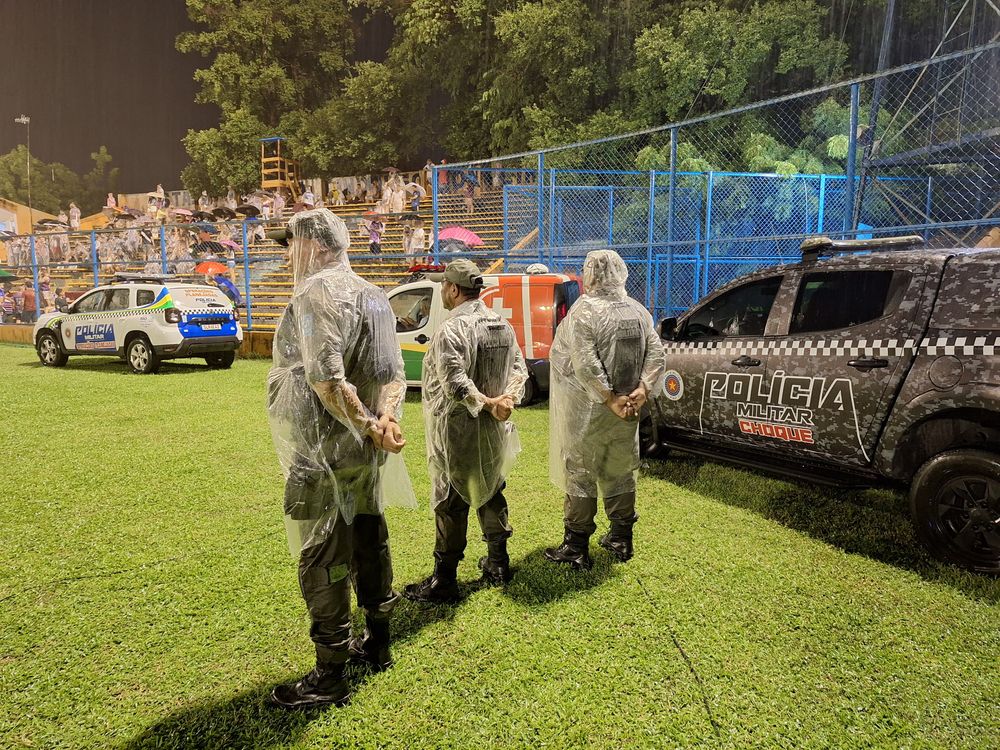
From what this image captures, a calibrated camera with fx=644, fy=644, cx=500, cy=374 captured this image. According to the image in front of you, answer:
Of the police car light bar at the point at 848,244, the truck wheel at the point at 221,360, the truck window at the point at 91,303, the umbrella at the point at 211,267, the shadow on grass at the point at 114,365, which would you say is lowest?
the shadow on grass at the point at 114,365

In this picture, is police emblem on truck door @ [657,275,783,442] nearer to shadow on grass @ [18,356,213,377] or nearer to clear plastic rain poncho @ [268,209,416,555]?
clear plastic rain poncho @ [268,209,416,555]

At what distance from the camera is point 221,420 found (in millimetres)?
7164

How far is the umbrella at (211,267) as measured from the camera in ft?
49.8

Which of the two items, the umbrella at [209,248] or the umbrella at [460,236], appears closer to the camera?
the umbrella at [460,236]

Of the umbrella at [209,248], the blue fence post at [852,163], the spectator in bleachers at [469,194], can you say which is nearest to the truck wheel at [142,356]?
the umbrella at [209,248]

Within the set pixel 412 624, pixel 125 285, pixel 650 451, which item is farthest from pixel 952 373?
pixel 125 285

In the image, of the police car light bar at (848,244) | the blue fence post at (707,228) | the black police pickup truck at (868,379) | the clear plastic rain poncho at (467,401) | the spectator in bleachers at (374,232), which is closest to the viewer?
the clear plastic rain poncho at (467,401)

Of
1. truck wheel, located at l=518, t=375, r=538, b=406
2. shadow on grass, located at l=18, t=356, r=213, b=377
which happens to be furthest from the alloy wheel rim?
shadow on grass, located at l=18, t=356, r=213, b=377

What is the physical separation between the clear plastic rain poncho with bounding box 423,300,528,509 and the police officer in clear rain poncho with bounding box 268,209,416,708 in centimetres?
61

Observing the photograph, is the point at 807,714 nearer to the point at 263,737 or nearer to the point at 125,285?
the point at 263,737

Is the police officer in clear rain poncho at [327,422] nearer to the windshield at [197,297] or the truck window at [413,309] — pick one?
the truck window at [413,309]

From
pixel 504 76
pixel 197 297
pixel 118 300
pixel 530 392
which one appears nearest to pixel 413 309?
pixel 530 392

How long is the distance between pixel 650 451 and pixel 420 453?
2.07 metres

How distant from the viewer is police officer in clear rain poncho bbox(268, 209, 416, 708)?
223 centimetres
